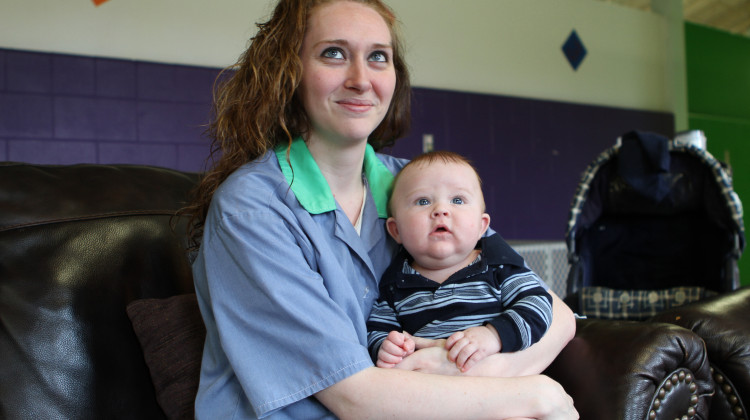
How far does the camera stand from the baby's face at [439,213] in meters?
1.40

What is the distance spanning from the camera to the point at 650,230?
2.88m

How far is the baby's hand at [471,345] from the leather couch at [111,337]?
10.9 inches

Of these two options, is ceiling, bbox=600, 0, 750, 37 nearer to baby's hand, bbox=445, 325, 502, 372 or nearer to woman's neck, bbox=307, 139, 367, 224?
woman's neck, bbox=307, 139, 367, 224

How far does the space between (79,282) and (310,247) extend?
59cm

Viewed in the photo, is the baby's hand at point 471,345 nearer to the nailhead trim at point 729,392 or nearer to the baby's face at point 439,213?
the baby's face at point 439,213

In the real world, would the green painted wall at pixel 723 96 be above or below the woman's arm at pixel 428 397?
above

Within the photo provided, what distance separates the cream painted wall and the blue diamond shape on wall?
0.25ft

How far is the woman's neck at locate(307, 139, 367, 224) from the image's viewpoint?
146 centimetres

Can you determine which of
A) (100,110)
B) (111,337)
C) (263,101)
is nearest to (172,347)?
(111,337)

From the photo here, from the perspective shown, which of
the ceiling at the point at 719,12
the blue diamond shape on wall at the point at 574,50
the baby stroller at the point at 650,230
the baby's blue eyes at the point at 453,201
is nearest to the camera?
the baby's blue eyes at the point at 453,201

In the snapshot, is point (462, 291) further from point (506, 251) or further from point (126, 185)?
point (126, 185)

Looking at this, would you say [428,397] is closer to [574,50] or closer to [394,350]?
[394,350]

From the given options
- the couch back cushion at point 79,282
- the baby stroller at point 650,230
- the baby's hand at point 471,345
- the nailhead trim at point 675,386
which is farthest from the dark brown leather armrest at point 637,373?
the baby stroller at point 650,230

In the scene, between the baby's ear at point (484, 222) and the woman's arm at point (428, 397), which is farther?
the baby's ear at point (484, 222)
